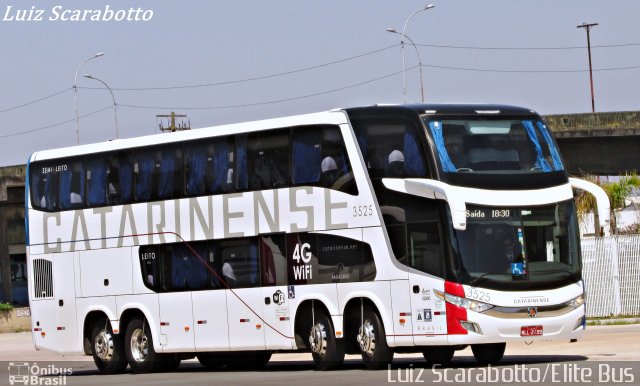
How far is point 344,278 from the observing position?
24422 millimetres

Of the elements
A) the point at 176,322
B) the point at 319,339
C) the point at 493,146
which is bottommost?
the point at 319,339

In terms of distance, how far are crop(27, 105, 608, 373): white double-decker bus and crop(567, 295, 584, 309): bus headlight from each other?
0.05m

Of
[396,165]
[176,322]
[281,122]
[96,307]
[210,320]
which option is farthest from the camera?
[96,307]

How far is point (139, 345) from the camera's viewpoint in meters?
28.8

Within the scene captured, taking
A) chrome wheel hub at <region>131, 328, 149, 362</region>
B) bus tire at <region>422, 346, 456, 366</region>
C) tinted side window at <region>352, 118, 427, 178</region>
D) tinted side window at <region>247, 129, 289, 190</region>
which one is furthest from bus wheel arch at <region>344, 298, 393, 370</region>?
chrome wheel hub at <region>131, 328, 149, 362</region>

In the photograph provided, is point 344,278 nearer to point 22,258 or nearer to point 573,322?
point 573,322

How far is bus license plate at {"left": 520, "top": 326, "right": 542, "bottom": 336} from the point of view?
73.6 ft

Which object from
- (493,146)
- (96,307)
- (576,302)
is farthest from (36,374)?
(576,302)

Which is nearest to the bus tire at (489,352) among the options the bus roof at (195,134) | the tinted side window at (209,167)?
the bus roof at (195,134)

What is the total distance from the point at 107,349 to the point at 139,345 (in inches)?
33.6

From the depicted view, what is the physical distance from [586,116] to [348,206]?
36716mm

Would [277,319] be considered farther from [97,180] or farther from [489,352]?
[97,180]

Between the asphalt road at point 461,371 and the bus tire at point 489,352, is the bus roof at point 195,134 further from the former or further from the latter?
the bus tire at point 489,352

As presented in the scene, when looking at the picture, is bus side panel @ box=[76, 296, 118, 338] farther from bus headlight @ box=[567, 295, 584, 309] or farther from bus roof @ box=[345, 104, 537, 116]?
bus headlight @ box=[567, 295, 584, 309]
